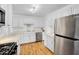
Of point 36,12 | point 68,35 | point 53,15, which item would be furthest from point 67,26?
point 36,12

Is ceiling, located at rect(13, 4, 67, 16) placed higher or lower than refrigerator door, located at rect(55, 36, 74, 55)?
higher

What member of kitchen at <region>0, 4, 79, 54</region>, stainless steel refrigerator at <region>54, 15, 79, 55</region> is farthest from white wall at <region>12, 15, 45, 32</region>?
stainless steel refrigerator at <region>54, 15, 79, 55</region>

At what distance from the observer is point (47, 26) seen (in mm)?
989

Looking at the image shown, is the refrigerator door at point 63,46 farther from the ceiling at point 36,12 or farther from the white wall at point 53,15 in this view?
the ceiling at point 36,12

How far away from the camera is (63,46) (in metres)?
1.07

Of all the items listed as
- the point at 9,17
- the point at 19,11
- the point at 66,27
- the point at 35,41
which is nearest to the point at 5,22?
the point at 9,17

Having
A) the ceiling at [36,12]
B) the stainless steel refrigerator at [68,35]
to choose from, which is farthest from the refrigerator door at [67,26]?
the ceiling at [36,12]

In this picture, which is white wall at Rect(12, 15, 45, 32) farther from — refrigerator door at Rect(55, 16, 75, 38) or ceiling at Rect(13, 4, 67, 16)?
refrigerator door at Rect(55, 16, 75, 38)

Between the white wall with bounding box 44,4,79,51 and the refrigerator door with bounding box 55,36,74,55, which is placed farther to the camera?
the refrigerator door with bounding box 55,36,74,55

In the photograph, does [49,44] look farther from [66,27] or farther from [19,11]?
[19,11]

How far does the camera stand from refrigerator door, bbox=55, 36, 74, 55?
0.94 meters

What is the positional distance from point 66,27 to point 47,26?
206mm

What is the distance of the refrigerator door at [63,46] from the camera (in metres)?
0.94
